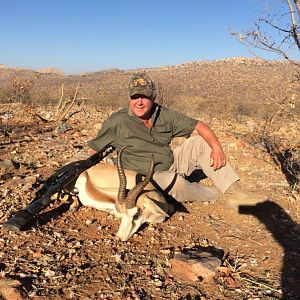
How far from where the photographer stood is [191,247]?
4121mm

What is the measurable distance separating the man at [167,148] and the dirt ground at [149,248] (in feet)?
0.82

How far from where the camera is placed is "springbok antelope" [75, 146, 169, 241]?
430 centimetres

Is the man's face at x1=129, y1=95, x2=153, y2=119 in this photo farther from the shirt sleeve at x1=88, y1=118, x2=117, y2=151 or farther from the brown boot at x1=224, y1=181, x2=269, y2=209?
the brown boot at x1=224, y1=181, x2=269, y2=209

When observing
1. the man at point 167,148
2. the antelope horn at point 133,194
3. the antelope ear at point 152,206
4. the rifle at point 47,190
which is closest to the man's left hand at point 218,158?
the man at point 167,148

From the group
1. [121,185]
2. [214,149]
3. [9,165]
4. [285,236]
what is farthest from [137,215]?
[9,165]

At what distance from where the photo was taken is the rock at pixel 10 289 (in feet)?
9.77

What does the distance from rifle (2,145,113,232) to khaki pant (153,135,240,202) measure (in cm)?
92

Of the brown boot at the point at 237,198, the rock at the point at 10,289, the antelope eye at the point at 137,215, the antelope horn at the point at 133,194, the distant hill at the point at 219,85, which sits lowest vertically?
the rock at the point at 10,289

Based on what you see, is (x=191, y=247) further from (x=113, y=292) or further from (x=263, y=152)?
(x=263, y=152)

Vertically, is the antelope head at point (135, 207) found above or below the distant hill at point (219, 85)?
below

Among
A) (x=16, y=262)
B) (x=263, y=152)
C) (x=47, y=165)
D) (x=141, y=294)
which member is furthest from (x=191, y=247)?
(x=263, y=152)

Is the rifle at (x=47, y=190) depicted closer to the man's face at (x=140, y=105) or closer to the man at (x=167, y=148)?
the man at (x=167, y=148)

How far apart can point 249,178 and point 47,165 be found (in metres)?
3.28

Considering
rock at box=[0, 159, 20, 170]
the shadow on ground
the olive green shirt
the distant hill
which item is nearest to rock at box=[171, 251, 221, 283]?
the shadow on ground
